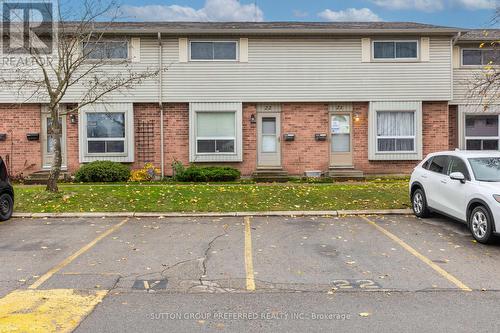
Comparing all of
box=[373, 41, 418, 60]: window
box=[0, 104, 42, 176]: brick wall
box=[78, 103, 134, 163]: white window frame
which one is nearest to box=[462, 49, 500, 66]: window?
box=[373, 41, 418, 60]: window

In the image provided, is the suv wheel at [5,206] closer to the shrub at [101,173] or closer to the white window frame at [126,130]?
the shrub at [101,173]

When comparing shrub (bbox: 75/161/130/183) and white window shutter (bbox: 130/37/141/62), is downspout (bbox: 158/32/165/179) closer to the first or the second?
white window shutter (bbox: 130/37/141/62)

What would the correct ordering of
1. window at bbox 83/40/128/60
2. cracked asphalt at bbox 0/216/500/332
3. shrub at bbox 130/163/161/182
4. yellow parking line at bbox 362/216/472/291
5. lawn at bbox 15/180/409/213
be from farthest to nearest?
window at bbox 83/40/128/60 → shrub at bbox 130/163/161/182 → lawn at bbox 15/180/409/213 → yellow parking line at bbox 362/216/472/291 → cracked asphalt at bbox 0/216/500/332

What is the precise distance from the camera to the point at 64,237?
8.77 metres

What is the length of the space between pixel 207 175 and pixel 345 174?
543 centimetres

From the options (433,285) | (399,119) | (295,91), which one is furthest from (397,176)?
(433,285)

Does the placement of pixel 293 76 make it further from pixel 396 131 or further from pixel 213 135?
pixel 396 131


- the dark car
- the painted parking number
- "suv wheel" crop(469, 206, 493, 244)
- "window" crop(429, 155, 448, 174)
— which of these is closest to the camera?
the painted parking number

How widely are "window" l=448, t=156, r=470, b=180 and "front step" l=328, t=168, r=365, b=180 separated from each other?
8.31m

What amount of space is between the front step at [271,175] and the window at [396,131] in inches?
162

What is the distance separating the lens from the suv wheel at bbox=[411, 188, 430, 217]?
1040 cm

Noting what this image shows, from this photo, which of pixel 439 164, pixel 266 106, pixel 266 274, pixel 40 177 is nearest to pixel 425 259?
pixel 266 274

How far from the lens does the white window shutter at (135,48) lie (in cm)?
1795
